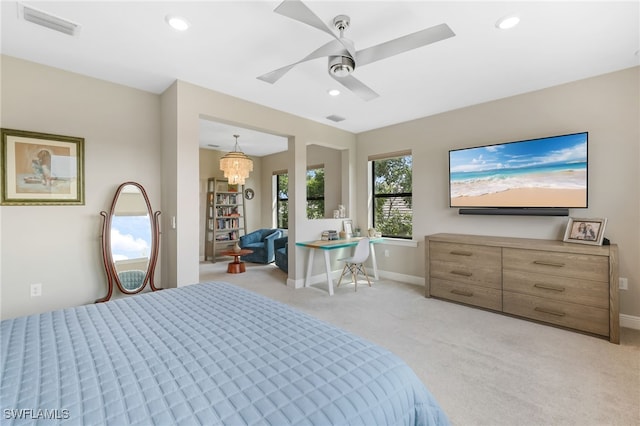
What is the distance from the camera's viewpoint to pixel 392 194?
4820 mm

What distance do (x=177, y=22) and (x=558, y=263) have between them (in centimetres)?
394

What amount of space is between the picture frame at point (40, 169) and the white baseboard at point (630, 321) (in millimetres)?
5560

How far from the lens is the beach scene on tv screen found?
294 centimetres

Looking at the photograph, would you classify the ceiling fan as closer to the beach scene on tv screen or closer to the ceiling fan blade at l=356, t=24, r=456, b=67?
the ceiling fan blade at l=356, t=24, r=456, b=67

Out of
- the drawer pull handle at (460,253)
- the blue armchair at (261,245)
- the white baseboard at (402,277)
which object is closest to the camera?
the drawer pull handle at (460,253)

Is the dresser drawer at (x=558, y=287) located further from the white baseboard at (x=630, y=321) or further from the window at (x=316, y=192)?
the window at (x=316, y=192)

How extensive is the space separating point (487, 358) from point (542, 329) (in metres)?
0.97

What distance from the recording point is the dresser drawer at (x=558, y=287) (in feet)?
8.32

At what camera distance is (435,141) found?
13.5 feet

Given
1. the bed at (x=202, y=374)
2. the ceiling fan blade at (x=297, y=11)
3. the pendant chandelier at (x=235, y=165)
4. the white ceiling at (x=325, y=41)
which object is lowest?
the bed at (x=202, y=374)

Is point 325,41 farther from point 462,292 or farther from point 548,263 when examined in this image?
point 462,292

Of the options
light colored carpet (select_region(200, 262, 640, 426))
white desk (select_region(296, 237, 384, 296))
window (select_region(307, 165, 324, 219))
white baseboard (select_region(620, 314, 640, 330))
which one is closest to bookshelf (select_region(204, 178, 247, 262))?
window (select_region(307, 165, 324, 219))

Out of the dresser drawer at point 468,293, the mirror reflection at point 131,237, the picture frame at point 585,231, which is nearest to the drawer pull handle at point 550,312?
the dresser drawer at point 468,293

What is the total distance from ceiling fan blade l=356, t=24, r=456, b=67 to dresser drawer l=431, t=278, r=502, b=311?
107 inches
